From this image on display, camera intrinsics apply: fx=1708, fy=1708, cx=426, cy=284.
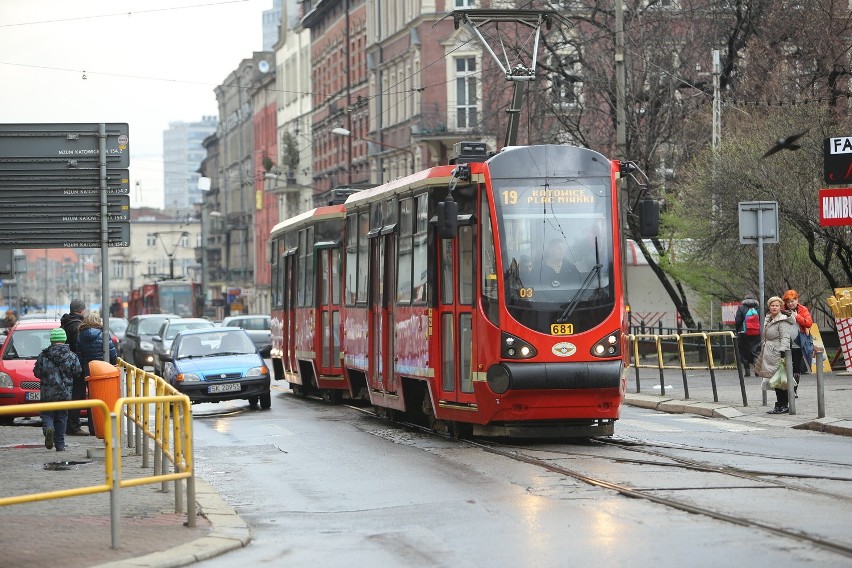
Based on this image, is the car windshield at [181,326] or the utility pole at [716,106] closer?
the utility pole at [716,106]

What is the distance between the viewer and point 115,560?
1066 cm

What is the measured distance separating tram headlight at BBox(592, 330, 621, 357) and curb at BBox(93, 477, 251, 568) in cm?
585

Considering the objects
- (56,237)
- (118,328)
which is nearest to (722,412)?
(56,237)

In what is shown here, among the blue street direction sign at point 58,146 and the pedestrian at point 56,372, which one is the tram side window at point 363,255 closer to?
the blue street direction sign at point 58,146

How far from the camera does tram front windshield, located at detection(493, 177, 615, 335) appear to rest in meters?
18.6

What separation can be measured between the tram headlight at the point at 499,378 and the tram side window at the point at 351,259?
7.30 metres

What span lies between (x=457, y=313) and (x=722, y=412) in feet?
19.8

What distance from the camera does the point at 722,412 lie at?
2395 cm

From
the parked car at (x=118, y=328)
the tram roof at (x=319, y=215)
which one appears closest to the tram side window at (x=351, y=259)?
the tram roof at (x=319, y=215)

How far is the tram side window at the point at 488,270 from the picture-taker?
1872 centimetres

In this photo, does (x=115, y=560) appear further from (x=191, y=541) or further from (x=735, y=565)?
(x=735, y=565)

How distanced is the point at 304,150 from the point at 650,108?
5997 cm

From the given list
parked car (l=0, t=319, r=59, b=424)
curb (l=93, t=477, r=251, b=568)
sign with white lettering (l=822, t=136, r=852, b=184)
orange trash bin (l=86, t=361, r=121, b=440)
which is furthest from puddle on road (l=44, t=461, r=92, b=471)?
sign with white lettering (l=822, t=136, r=852, b=184)

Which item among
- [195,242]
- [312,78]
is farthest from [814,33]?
[195,242]
